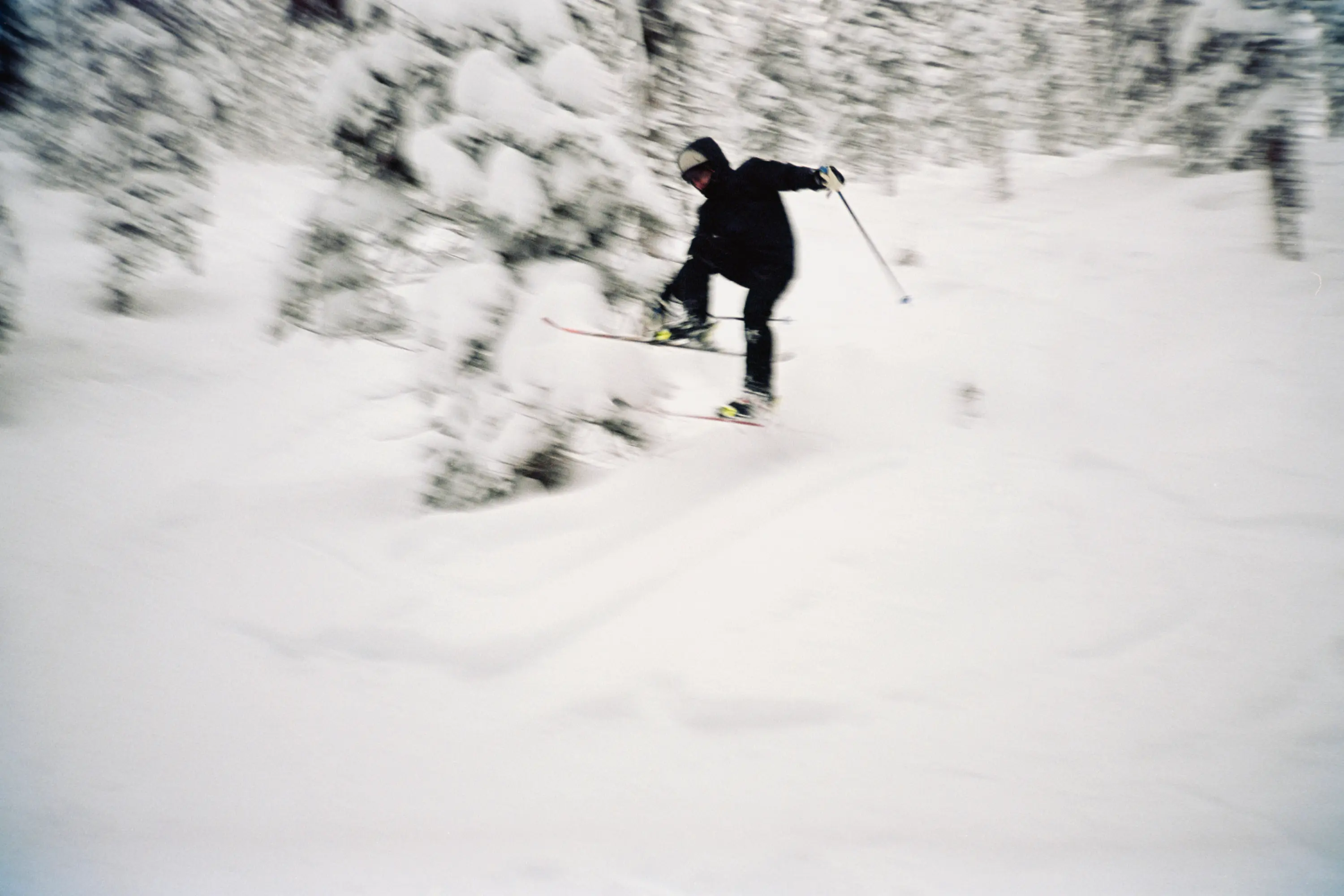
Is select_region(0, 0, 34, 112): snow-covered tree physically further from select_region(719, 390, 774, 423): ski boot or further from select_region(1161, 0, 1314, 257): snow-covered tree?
select_region(1161, 0, 1314, 257): snow-covered tree

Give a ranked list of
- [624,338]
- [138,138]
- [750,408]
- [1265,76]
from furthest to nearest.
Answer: [1265,76], [138,138], [750,408], [624,338]

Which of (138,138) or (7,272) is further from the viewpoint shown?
(138,138)

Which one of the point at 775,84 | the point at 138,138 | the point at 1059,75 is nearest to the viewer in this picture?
the point at 138,138

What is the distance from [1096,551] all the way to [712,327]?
9.15 ft

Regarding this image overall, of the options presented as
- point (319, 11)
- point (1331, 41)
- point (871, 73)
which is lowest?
point (319, 11)

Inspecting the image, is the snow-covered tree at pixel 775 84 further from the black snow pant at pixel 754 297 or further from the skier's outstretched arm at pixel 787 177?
the black snow pant at pixel 754 297

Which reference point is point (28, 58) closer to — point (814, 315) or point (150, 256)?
point (150, 256)

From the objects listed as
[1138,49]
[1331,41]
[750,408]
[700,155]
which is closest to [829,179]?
[700,155]

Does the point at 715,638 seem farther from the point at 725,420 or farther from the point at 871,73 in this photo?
the point at 871,73

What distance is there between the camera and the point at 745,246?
5.07 m

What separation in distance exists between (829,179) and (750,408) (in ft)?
5.41

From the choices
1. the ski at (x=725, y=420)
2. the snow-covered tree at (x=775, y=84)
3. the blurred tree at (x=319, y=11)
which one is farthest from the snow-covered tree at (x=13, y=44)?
the snow-covered tree at (x=775, y=84)

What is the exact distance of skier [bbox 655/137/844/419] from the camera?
491 cm

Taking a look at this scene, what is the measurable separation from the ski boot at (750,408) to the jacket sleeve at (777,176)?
1.42 metres
